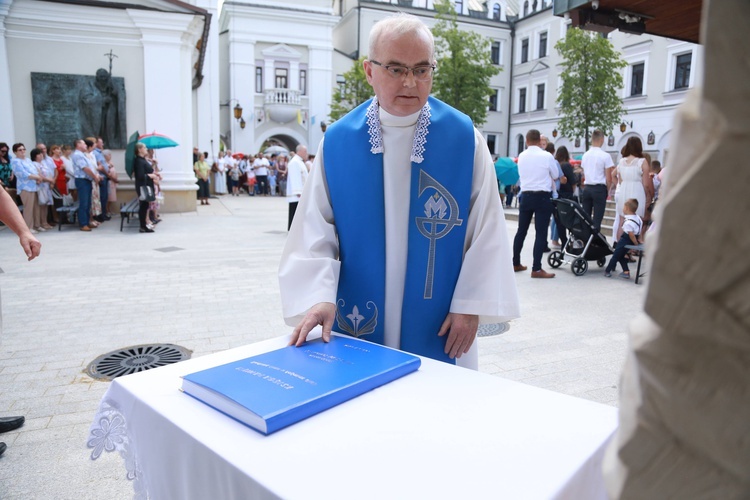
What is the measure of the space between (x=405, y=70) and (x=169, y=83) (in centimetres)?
1317

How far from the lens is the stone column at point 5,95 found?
40.7 feet

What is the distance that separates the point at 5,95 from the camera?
12.5m

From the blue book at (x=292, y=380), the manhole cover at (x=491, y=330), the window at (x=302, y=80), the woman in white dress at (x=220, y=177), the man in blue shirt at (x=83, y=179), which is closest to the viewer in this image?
the blue book at (x=292, y=380)

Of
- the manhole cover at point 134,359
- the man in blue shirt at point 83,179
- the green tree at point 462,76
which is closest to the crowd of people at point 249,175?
the green tree at point 462,76

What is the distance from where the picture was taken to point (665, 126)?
28359 millimetres

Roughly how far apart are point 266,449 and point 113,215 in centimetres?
1482

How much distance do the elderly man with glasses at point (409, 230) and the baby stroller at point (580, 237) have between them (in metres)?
6.04

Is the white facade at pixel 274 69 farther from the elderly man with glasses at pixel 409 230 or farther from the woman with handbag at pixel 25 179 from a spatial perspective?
the elderly man with glasses at pixel 409 230

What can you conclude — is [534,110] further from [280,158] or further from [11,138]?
[11,138]

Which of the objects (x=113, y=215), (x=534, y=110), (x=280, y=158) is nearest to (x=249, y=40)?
(x=280, y=158)

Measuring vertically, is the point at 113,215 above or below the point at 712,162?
below

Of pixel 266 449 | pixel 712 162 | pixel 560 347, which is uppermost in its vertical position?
pixel 712 162

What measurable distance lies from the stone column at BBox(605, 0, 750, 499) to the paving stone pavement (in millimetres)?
2567

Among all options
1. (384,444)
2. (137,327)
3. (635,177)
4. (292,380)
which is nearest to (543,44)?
(635,177)
